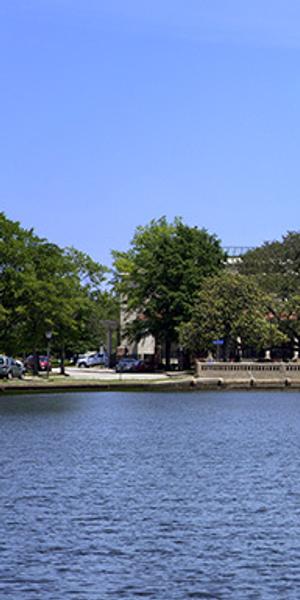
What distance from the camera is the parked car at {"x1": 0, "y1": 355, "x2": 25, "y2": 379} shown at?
341 feet

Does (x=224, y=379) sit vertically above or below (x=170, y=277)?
below

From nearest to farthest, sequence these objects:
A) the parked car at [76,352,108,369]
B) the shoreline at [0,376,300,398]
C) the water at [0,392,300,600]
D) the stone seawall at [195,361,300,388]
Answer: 1. the water at [0,392,300,600]
2. the shoreline at [0,376,300,398]
3. the stone seawall at [195,361,300,388]
4. the parked car at [76,352,108,369]

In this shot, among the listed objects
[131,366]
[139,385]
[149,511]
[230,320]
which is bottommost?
[149,511]

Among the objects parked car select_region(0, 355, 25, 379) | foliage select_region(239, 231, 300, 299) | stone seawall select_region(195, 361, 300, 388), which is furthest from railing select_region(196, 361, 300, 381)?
foliage select_region(239, 231, 300, 299)

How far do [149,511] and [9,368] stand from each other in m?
73.0

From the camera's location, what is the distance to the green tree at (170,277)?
5069 inches

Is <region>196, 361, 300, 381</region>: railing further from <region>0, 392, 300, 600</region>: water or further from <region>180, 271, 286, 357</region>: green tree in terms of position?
<region>0, 392, 300, 600</region>: water

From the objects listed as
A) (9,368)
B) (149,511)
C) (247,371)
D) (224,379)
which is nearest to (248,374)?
(247,371)

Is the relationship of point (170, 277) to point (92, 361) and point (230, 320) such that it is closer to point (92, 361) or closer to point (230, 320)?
point (230, 320)

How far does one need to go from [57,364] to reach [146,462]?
129 meters

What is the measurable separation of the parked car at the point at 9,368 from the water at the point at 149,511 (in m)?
37.8

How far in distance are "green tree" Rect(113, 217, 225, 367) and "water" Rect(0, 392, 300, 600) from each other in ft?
206

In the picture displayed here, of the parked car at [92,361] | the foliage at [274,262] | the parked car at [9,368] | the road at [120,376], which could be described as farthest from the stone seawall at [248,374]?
the parked car at [92,361]

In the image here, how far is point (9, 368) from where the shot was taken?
10519cm
